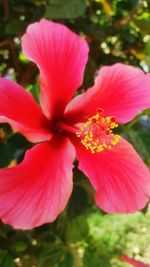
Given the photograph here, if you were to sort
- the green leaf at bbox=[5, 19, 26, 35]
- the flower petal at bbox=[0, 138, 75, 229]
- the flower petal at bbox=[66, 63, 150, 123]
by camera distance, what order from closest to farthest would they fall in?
1. the flower petal at bbox=[0, 138, 75, 229]
2. the flower petal at bbox=[66, 63, 150, 123]
3. the green leaf at bbox=[5, 19, 26, 35]

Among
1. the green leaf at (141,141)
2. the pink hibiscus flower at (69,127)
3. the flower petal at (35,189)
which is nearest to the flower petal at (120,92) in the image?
the pink hibiscus flower at (69,127)

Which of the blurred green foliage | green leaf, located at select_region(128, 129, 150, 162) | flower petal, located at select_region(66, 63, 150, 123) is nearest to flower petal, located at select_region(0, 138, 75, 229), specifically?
flower petal, located at select_region(66, 63, 150, 123)

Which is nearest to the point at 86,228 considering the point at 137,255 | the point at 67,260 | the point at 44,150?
the point at 67,260

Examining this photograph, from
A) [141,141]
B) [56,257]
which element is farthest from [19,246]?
[141,141]

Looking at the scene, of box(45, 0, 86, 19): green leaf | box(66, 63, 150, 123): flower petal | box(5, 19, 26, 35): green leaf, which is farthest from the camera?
box(5, 19, 26, 35): green leaf

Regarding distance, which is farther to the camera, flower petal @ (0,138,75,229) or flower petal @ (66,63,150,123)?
flower petal @ (66,63,150,123)

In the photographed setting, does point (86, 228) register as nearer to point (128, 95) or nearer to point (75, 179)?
point (75, 179)

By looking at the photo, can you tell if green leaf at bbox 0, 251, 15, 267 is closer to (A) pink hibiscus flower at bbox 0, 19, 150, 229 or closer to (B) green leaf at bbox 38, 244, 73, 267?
(B) green leaf at bbox 38, 244, 73, 267
